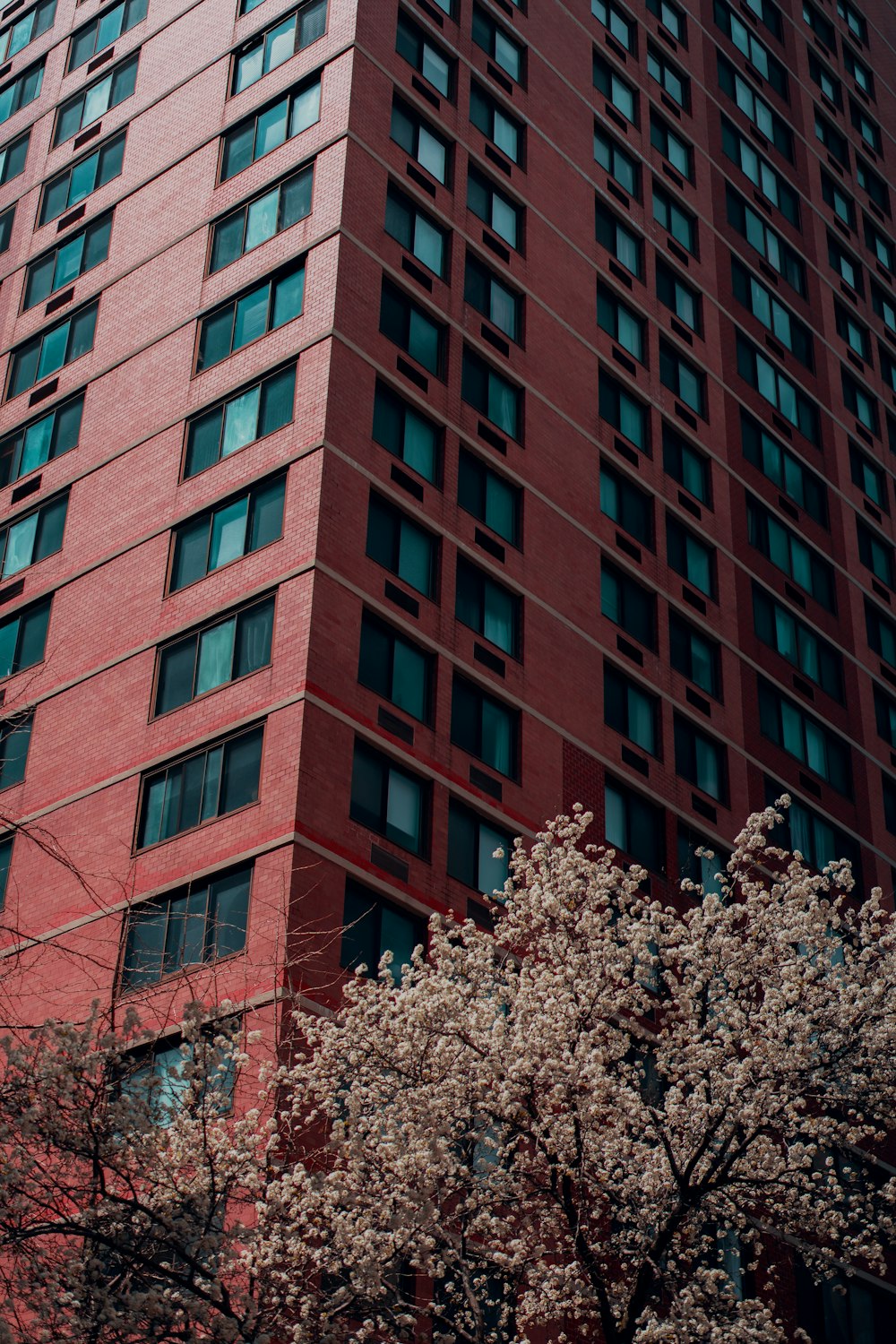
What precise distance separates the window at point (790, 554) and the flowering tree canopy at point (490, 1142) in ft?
75.2

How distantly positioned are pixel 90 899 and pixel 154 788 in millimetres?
2293

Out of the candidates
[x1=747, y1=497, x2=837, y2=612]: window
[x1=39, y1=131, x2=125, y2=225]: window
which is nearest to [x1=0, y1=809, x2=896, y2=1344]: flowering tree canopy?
[x1=747, y1=497, x2=837, y2=612]: window

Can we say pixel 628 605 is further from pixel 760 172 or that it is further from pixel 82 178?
pixel 760 172

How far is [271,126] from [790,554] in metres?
17.9

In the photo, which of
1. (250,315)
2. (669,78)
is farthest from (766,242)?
(250,315)

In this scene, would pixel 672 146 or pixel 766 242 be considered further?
pixel 766 242

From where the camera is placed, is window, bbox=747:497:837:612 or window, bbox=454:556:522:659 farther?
window, bbox=747:497:837:612

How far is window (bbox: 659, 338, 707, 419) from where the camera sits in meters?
47.9

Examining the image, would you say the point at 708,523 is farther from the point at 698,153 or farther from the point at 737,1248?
the point at 737,1248

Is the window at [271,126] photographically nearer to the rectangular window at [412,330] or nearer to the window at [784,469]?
the rectangular window at [412,330]

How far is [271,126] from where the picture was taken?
136 feet

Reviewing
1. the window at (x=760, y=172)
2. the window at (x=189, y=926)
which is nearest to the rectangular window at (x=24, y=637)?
the window at (x=189, y=926)

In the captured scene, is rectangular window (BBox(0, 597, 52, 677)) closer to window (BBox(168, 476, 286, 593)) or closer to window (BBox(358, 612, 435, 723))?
window (BBox(168, 476, 286, 593))

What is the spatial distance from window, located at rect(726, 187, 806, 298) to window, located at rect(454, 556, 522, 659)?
20485mm
